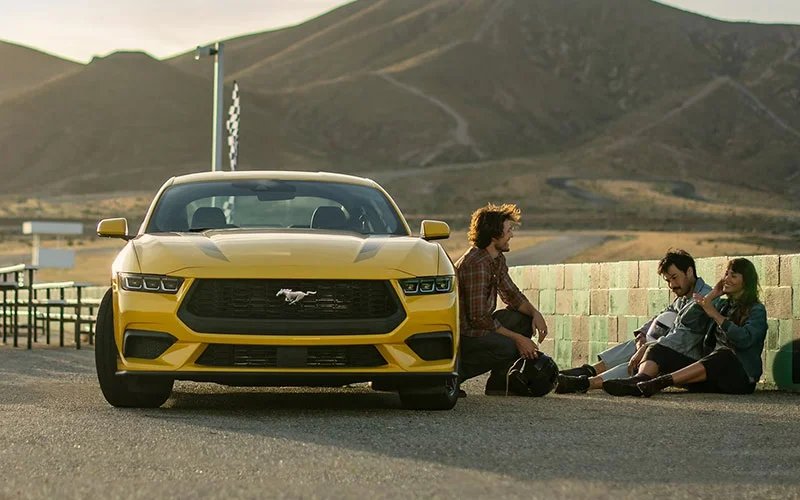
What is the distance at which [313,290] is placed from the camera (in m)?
8.32

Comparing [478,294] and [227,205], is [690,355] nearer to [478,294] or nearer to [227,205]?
[478,294]

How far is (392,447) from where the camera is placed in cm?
690

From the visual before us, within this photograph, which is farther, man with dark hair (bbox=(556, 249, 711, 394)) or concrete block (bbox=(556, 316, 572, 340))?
concrete block (bbox=(556, 316, 572, 340))

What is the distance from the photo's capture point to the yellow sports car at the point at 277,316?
8.26 m

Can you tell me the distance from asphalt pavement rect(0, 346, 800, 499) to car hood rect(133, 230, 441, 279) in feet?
2.79

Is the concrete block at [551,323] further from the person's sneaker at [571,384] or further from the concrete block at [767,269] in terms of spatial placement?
the person's sneaker at [571,384]

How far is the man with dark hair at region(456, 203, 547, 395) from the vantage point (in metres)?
10.1

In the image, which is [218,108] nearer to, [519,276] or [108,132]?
[519,276]

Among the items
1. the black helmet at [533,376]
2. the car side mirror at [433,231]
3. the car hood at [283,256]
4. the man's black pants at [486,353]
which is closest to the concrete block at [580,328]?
the black helmet at [533,376]

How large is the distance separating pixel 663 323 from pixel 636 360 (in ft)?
1.15

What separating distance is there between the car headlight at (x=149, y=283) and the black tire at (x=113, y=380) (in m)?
0.23

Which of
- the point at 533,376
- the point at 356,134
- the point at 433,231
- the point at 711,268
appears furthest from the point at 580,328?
the point at 356,134

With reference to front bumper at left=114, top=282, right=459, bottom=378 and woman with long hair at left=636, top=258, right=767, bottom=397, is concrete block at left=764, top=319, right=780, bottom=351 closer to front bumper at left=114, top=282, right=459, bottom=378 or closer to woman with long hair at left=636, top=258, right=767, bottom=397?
woman with long hair at left=636, top=258, right=767, bottom=397

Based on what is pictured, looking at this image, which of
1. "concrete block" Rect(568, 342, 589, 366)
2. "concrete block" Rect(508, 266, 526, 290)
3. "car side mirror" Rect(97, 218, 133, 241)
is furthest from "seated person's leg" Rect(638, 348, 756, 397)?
"concrete block" Rect(508, 266, 526, 290)
